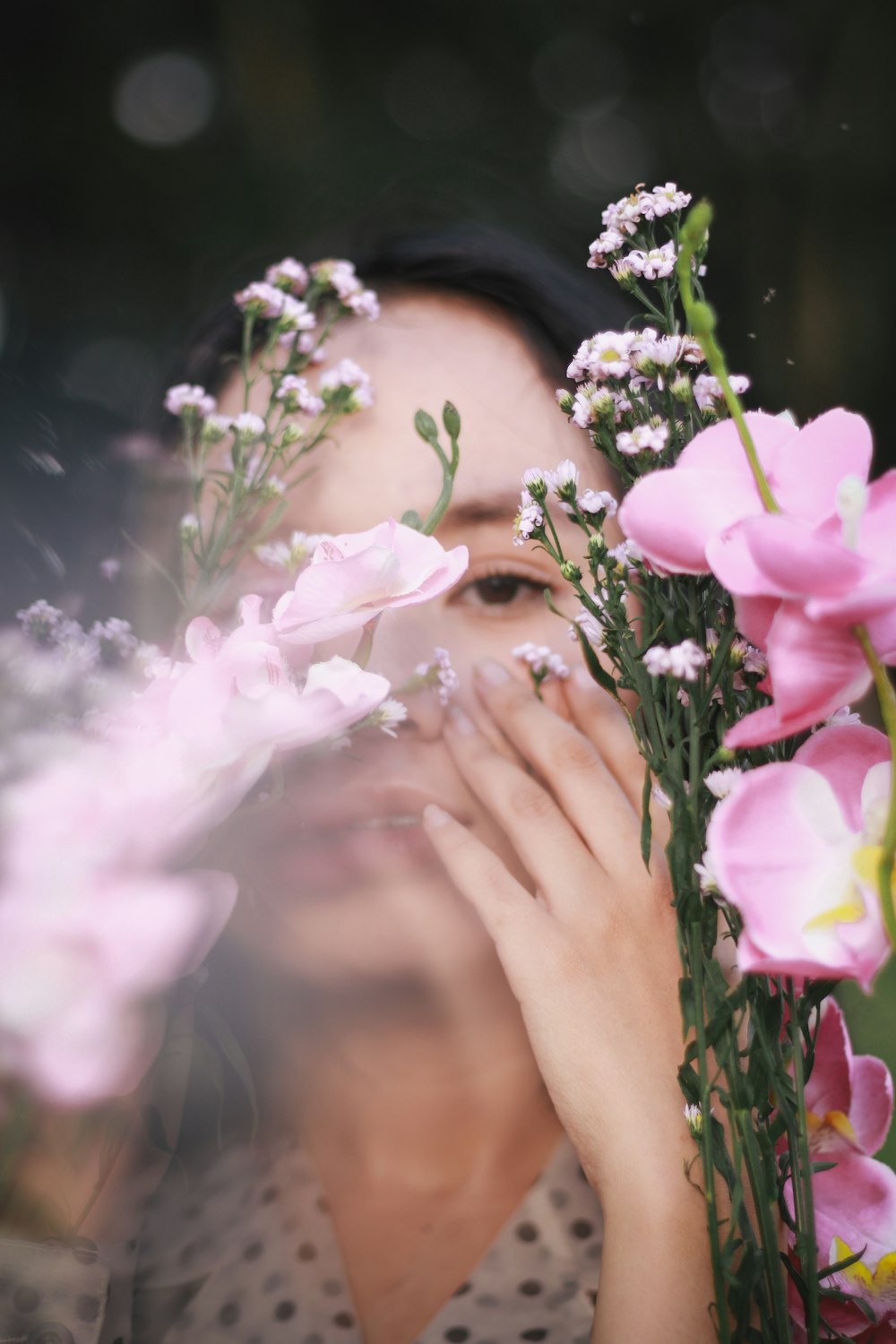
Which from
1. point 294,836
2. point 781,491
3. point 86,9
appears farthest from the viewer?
point 86,9

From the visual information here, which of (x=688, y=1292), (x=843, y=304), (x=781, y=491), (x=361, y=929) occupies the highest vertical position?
(x=843, y=304)

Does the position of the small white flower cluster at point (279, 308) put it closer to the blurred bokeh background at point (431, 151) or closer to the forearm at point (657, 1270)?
the blurred bokeh background at point (431, 151)

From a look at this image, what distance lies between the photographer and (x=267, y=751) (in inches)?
11.8

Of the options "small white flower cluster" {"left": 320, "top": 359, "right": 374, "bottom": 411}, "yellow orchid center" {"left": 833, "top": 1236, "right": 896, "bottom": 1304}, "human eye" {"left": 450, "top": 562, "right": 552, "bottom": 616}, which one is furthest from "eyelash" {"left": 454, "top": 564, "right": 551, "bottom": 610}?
"yellow orchid center" {"left": 833, "top": 1236, "right": 896, "bottom": 1304}

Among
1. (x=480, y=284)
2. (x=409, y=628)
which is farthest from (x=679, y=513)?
(x=480, y=284)

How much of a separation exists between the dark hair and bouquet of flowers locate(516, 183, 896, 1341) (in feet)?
0.63

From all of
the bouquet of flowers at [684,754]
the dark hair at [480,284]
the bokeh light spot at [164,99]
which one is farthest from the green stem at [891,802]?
the bokeh light spot at [164,99]

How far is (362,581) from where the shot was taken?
323 millimetres

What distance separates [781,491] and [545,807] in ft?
0.65

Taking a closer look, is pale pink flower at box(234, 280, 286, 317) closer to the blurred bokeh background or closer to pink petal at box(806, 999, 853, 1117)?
the blurred bokeh background

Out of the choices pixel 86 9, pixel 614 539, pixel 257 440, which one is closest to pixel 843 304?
pixel 614 539

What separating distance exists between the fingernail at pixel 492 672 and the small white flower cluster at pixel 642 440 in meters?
0.18

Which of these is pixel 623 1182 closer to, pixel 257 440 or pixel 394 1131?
pixel 394 1131

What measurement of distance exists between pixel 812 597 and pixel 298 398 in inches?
11.6
